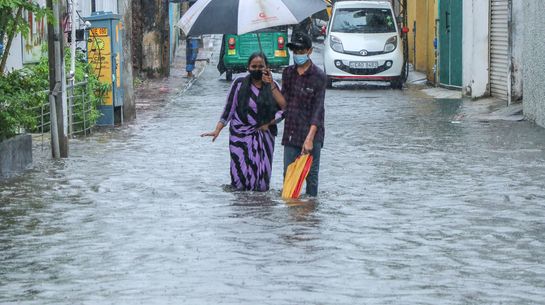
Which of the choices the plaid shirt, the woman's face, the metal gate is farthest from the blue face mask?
the metal gate

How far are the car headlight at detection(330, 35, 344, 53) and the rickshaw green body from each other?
2.25 metres

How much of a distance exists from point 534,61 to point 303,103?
1032 centimetres

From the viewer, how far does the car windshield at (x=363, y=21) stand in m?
32.7

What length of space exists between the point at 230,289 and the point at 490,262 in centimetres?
200

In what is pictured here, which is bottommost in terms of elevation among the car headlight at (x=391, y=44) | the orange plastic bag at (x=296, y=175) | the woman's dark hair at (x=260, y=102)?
the orange plastic bag at (x=296, y=175)

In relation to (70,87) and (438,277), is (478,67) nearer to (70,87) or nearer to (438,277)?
(70,87)

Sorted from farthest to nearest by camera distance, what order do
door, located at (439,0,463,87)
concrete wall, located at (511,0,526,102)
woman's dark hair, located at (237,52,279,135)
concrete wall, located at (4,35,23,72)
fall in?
door, located at (439,0,463,87) → concrete wall, located at (511,0,526,102) → concrete wall, located at (4,35,23,72) → woman's dark hair, located at (237,52,279,135)

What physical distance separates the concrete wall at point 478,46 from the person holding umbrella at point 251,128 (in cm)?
1443

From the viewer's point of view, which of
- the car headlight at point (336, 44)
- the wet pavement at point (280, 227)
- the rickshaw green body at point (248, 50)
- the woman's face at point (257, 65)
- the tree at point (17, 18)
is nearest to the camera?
the wet pavement at point (280, 227)

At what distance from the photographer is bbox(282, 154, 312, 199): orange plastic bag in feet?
40.8

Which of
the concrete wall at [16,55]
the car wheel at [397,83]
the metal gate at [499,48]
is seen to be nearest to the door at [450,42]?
the car wheel at [397,83]

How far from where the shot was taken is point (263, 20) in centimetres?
1312

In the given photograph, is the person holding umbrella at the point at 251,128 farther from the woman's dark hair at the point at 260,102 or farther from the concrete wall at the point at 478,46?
the concrete wall at the point at 478,46

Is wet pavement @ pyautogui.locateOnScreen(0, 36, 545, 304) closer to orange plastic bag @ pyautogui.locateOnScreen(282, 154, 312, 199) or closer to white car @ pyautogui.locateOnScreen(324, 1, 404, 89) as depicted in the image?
orange plastic bag @ pyautogui.locateOnScreen(282, 154, 312, 199)
